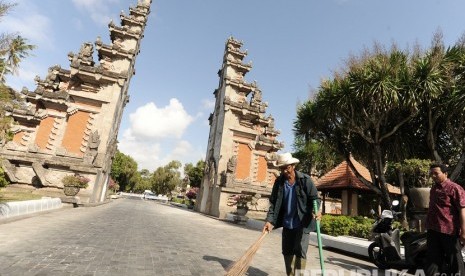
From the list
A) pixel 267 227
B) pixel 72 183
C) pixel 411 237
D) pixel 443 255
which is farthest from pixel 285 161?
pixel 72 183

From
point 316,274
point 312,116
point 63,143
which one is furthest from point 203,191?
point 316,274

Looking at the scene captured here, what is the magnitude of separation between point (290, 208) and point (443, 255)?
233 centimetres

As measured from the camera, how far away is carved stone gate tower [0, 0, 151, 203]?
2028 cm

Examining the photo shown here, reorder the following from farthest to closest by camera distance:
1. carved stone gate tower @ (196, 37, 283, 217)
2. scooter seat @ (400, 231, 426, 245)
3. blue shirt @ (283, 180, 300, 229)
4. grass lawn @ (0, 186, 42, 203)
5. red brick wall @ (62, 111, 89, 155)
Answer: carved stone gate tower @ (196, 37, 283, 217) < red brick wall @ (62, 111, 89, 155) < grass lawn @ (0, 186, 42, 203) < scooter seat @ (400, 231, 426, 245) < blue shirt @ (283, 180, 300, 229)

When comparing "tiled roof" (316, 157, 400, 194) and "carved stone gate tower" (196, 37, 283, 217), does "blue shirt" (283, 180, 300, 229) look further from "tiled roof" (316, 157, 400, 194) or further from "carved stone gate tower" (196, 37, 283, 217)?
"carved stone gate tower" (196, 37, 283, 217)

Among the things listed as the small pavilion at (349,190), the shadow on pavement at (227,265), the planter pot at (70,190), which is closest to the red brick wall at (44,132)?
the planter pot at (70,190)

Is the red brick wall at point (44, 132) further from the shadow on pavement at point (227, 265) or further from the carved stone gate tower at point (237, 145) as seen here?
the shadow on pavement at point (227, 265)

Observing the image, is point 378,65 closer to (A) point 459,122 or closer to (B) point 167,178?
(A) point 459,122

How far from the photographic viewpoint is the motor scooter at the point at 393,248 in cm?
607

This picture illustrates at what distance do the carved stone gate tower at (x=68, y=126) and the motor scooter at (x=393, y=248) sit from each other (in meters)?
18.7

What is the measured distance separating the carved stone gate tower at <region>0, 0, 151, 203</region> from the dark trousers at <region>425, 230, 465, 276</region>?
20.4 meters

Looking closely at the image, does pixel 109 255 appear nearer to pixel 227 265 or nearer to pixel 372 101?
pixel 227 265

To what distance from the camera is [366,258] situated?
8.50m

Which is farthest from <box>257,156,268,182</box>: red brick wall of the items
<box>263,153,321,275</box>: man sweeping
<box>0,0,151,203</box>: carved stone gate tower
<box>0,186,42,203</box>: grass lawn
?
<box>263,153,321,275</box>: man sweeping
